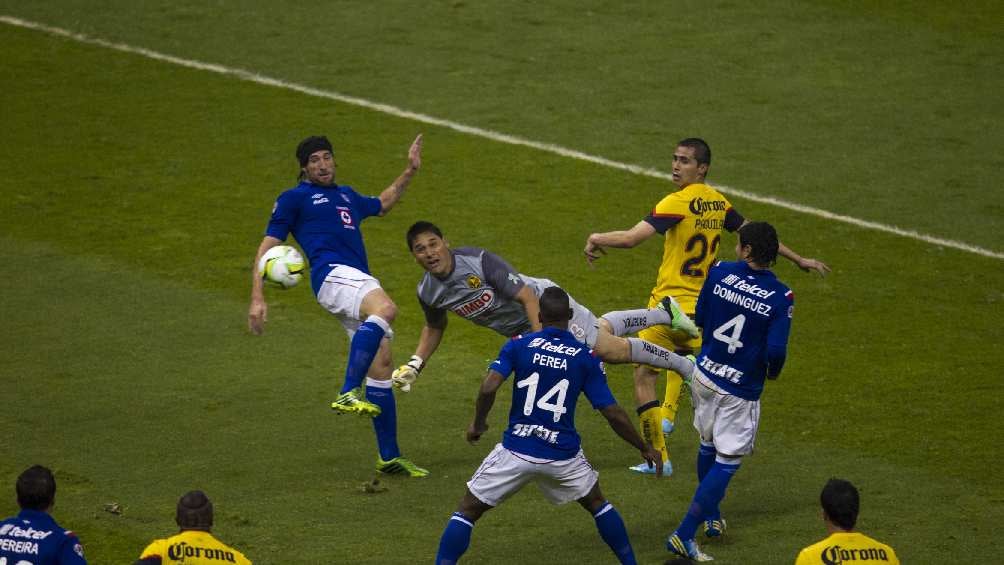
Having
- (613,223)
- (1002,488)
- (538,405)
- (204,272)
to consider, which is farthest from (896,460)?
(204,272)

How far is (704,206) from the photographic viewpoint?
12008 millimetres

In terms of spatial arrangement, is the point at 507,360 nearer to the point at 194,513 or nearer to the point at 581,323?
the point at 194,513

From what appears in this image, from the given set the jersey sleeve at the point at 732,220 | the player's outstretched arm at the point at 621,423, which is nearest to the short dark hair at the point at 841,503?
the player's outstretched arm at the point at 621,423

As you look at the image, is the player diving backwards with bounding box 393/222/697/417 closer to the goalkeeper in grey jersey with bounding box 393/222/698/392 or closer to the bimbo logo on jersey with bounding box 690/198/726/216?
A: the goalkeeper in grey jersey with bounding box 393/222/698/392

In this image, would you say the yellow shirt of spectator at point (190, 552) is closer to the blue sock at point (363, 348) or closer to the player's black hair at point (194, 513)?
the player's black hair at point (194, 513)

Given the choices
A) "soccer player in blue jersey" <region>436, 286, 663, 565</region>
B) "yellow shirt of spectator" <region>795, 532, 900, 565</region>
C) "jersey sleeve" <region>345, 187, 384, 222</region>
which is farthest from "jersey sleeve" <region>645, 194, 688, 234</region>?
"yellow shirt of spectator" <region>795, 532, 900, 565</region>

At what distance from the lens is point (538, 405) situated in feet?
30.5

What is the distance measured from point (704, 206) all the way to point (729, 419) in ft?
7.62

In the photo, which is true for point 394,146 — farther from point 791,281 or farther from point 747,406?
point 747,406

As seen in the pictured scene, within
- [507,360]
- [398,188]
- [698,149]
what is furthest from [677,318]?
[507,360]

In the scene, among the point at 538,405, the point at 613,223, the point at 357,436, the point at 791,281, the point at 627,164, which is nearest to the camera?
the point at 538,405

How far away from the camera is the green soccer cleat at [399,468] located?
39.1 ft

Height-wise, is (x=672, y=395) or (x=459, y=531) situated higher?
(x=672, y=395)

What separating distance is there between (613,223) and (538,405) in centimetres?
907
